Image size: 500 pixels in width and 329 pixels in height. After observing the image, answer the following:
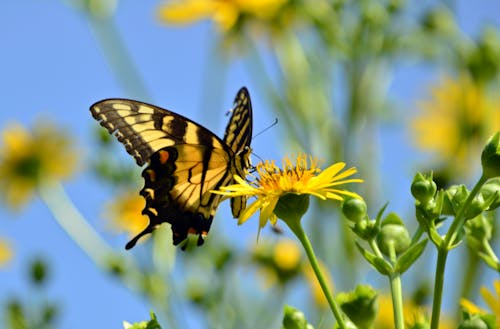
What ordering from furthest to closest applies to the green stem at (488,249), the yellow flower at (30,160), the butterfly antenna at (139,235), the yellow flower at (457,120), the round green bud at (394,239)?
the yellow flower at (30,160)
the yellow flower at (457,120)
the butterfly antenna at (139,235)
the green stem at (488,249)
the round green bud at (394,239)

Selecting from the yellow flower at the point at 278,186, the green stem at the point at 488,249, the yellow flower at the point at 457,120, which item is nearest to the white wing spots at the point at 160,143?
the yellow flower at the point at 278,186

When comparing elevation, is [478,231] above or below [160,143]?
below

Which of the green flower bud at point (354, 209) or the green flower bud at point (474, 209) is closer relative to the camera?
the green flower bud at point (474, 209)

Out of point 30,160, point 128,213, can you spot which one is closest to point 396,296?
point 128,213

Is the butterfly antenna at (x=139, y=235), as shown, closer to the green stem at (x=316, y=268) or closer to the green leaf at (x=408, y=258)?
the green stem at (x=316, y=268)

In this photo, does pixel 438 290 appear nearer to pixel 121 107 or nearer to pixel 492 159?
pixel 492 159

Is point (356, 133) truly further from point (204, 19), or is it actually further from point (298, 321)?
point (298, 321)
